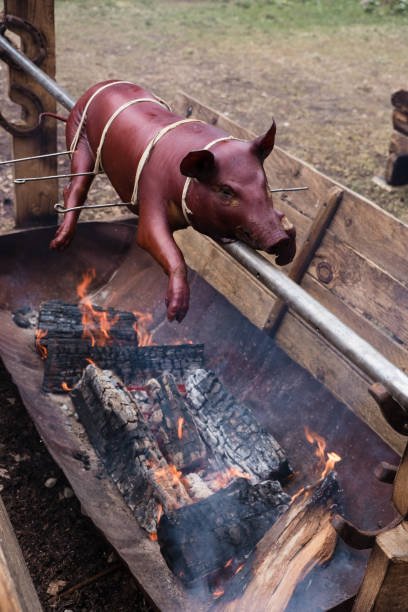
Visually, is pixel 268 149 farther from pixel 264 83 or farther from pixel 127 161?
pixel 264 83

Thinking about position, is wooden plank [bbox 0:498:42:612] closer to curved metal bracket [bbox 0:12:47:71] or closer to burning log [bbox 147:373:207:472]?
burning log [bbox 147:373:207:472]

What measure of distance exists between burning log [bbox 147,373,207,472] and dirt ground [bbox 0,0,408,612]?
546mm

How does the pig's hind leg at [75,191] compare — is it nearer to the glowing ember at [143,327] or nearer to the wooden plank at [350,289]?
the wooden plank at [350,289]

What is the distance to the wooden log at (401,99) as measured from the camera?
5816 millimetres

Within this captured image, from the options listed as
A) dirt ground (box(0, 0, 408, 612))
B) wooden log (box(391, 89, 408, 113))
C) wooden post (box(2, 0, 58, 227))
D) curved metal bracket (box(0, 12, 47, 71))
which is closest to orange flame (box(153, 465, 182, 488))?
dirt ground (box(0, 0, 408, 612))

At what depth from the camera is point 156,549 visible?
2432 mm

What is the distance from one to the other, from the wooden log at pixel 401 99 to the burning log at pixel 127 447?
4.50 metres

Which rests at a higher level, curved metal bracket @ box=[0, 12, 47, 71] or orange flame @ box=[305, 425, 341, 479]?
curved metal bracket @ box=[0, 12, 47, 71]

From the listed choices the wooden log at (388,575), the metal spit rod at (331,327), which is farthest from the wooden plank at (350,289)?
the metal spit rod at (331,327)

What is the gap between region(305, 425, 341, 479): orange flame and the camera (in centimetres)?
269

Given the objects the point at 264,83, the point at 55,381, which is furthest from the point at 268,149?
the point at 264,83

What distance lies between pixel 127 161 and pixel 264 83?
7.57 meters

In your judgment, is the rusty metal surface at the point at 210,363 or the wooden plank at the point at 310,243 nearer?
the rusty metal surface at the point at 210,363

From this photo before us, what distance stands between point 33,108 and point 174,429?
2341 millimetres
